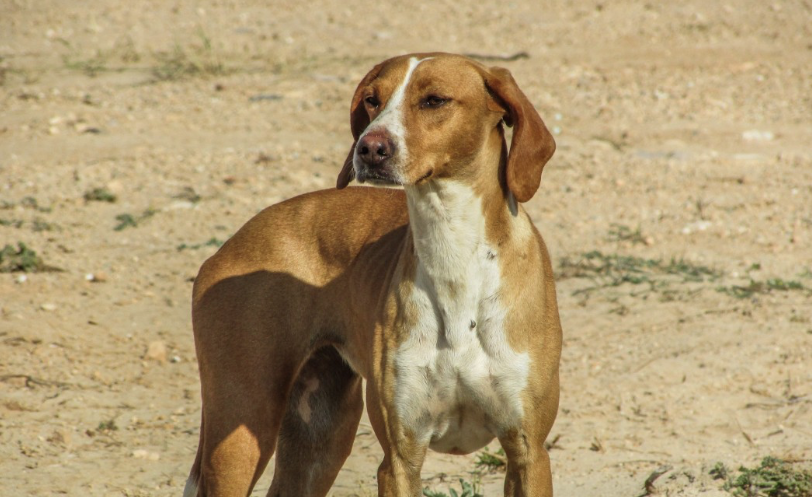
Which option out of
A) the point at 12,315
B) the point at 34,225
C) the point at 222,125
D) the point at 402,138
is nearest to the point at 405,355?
the point at 402,138

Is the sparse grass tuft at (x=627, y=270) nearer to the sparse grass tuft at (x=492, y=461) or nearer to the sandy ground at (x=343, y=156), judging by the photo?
the sandy ground at (x=343, y=156)

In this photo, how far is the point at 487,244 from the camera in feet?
12.2

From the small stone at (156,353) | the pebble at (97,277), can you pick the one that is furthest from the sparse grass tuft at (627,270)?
the pebble at (97,277)

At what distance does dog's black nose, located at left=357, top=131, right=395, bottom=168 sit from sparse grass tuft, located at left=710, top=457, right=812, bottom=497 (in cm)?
214

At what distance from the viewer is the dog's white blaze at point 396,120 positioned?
135 inches

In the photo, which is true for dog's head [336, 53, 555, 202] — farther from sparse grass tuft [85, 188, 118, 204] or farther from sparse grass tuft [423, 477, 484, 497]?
sparse grass tuft [85, 188, 118, 204]

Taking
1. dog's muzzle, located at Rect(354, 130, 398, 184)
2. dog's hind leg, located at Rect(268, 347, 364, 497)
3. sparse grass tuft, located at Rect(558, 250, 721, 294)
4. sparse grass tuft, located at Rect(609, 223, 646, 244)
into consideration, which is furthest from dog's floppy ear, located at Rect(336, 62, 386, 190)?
sparse grass tuft, located at Rect(609, 223, 646, 244)

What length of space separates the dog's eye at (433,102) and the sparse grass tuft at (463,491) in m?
1.66

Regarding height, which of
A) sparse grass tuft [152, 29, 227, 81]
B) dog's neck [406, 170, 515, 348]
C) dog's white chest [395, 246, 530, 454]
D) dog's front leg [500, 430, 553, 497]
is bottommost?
sparse grass tuft [152, 29, 227, 81]

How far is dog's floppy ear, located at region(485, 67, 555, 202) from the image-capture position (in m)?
3.62

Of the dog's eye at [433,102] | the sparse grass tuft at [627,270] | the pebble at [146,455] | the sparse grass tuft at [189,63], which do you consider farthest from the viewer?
the sparse grass tuft at [189,63]

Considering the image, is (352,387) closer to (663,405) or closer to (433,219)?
(433,219)

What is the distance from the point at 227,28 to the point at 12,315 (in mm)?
6777

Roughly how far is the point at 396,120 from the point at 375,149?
0.55 ft
